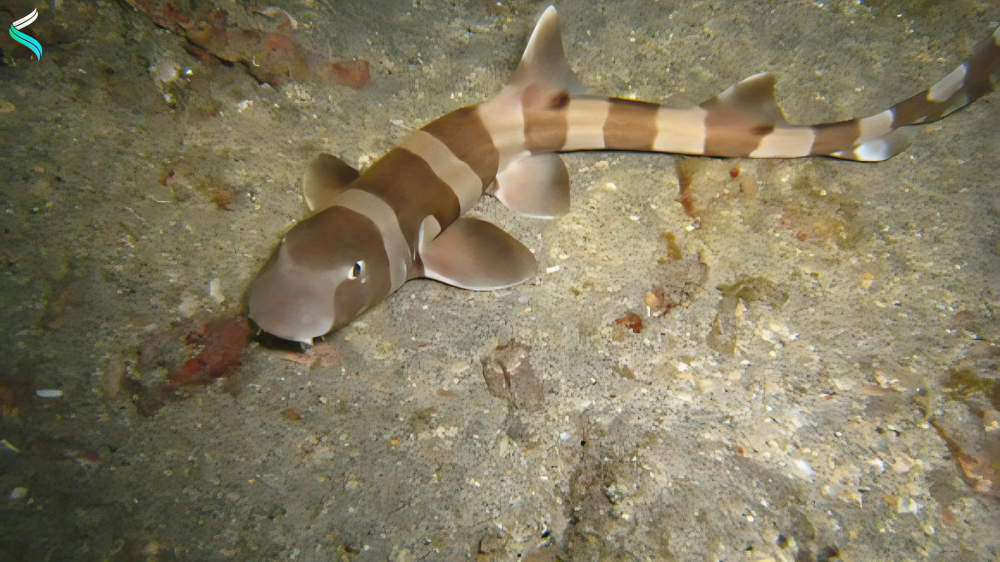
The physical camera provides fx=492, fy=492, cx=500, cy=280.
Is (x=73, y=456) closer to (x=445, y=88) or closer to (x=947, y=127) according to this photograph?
(x=445, y=88)

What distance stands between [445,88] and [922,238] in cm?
310

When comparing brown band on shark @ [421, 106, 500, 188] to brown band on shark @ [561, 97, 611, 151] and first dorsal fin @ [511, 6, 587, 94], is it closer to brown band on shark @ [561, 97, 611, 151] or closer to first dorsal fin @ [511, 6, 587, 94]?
first dorsal fin @ [511, 6, 587, 94]

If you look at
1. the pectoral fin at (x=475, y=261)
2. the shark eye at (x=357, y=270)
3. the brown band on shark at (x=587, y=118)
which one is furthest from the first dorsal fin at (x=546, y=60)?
the shark eye at (x=357, y=270)

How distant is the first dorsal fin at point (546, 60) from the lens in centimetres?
310

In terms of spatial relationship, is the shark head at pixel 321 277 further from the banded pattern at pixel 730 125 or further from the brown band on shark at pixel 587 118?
the brown band on shark at pixel 587 118

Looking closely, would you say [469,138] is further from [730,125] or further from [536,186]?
[730,125]

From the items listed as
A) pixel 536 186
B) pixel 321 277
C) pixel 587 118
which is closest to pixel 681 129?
pixel 587 118

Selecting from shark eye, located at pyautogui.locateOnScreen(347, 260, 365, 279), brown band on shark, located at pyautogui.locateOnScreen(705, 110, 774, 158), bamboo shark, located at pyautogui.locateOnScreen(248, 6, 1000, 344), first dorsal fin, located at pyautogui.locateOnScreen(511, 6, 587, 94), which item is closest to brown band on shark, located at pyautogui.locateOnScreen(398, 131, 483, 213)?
bamboo shark, located at pyautogui.locateOnScreen(248, 6, 1000, 344)

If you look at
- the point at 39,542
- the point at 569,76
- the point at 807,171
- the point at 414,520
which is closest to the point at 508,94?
the point at 569,76

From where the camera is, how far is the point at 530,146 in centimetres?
326

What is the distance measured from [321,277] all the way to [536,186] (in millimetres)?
1535

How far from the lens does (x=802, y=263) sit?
2891 millimetres

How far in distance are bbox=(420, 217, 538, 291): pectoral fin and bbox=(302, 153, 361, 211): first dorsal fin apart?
563mm

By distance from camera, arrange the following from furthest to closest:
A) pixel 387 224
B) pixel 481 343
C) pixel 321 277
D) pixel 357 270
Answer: pixel 481 343
pixel 387 224
pixel 357 270
pixel 321 277
